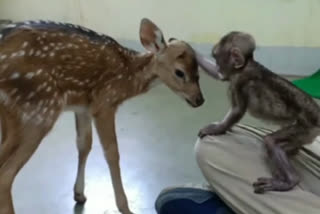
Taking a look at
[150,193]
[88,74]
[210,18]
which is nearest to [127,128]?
[150,193]

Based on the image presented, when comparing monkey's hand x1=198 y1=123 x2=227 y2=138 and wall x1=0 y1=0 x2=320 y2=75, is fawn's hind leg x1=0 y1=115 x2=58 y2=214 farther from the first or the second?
wall x1=0 y1=0 x2=320 y2=75

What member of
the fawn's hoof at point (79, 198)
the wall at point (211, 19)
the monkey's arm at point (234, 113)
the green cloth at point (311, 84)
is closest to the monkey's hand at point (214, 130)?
the monkey's arm at point (234, 113)

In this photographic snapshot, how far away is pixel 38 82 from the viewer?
88.0 inches

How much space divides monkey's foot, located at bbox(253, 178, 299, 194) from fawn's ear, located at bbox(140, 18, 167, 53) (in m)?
0.76

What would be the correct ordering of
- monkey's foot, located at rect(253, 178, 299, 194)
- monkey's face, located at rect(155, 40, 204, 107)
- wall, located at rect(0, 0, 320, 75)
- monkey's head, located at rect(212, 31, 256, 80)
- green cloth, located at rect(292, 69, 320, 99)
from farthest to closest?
wall, located at rect(0, 0, 320, 75)
green cloth, located at rect(292, 69, 320, 99)
monkey's face, located at rect(155, 40, 204, 107)
monkey's head, located at rect(212, 31, 256, 80)
monkey's foot, located at rect(253, 178, 299, 194)

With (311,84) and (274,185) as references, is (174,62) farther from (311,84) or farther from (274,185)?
(311,84)

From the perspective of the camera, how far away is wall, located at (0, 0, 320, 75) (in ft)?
16.0

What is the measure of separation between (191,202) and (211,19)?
10.2 feet

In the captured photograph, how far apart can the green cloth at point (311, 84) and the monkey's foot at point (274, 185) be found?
7.59 ft

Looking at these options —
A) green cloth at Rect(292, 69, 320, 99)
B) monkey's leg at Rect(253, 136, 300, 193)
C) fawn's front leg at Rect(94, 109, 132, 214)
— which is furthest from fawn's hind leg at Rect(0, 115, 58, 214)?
green cloth at Rect(292, 69, 320, 99)

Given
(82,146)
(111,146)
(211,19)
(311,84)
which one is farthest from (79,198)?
Answer: (211,19)

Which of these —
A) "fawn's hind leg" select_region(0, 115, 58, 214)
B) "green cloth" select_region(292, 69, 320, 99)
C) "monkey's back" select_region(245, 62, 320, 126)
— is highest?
"monkey's back" select_region(245, 62, 320, 126)

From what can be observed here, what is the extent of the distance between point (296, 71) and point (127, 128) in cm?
169

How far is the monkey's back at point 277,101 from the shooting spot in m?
1.99
